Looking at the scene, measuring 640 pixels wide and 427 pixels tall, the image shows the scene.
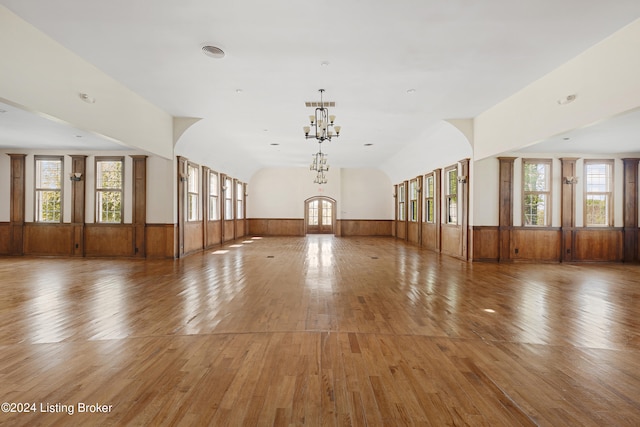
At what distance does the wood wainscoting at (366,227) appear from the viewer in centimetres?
1664

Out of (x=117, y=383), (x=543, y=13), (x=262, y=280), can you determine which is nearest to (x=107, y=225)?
(x=262, y=280)

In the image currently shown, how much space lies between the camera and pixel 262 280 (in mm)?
5910

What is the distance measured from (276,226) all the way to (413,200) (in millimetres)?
6797

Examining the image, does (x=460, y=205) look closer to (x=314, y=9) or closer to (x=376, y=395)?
(x=314, y=9)

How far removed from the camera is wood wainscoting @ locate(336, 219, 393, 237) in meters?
16.6

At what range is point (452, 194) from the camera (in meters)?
9.32

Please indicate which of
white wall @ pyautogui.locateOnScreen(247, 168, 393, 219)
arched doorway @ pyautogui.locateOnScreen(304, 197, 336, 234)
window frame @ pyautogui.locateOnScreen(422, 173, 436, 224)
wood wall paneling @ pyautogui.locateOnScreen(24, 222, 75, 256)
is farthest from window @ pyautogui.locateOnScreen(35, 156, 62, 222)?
window frame @ pyautogui.locateOnScreen(422, 173, 436, 224)

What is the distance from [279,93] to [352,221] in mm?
11048

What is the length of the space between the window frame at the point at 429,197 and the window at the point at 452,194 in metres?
1.01

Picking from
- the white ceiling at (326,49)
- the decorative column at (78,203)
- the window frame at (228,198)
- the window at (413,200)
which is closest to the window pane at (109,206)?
the decorative column at (78,203)

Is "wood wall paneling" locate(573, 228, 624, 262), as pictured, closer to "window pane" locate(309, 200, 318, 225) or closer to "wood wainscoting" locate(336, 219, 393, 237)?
"wood wainscoting" locate(336, 219, 393, 237)

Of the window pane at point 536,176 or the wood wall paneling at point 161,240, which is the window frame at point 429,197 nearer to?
the window pane at point 536,176

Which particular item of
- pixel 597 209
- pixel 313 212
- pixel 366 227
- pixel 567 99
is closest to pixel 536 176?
pixel 597 209

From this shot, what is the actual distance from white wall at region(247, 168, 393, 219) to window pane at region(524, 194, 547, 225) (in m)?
8.53
